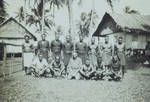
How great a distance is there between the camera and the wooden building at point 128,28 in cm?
294

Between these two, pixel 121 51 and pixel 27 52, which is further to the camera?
pixel 27 52

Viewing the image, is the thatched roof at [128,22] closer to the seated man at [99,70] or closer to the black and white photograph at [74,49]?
the black and white photograph at [74,49]

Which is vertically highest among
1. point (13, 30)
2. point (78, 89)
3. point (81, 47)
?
point (13, 30)

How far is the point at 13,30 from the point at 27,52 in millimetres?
264

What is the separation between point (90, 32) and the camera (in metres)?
2.98

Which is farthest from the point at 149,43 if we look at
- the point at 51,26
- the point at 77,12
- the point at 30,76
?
the point at 30,76

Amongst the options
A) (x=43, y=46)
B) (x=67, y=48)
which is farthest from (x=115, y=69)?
(x=43, y=46)

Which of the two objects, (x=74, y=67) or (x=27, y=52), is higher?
(x=27, y=52)

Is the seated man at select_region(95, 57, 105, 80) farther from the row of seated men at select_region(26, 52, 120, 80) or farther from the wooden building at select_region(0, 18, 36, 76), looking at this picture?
the wooden building at select_region(0, 18, 36, 76)

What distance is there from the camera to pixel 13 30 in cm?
315

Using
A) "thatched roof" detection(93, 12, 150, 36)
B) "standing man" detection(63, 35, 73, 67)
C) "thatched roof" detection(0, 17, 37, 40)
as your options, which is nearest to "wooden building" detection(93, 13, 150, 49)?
"thatched roof" detection(93, 12, 150, 36)

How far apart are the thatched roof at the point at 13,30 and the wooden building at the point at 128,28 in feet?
2.14

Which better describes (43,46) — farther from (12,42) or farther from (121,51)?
(121,51)

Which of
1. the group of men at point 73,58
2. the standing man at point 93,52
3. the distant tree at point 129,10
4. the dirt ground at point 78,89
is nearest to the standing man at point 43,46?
the group of men at point 73,58
